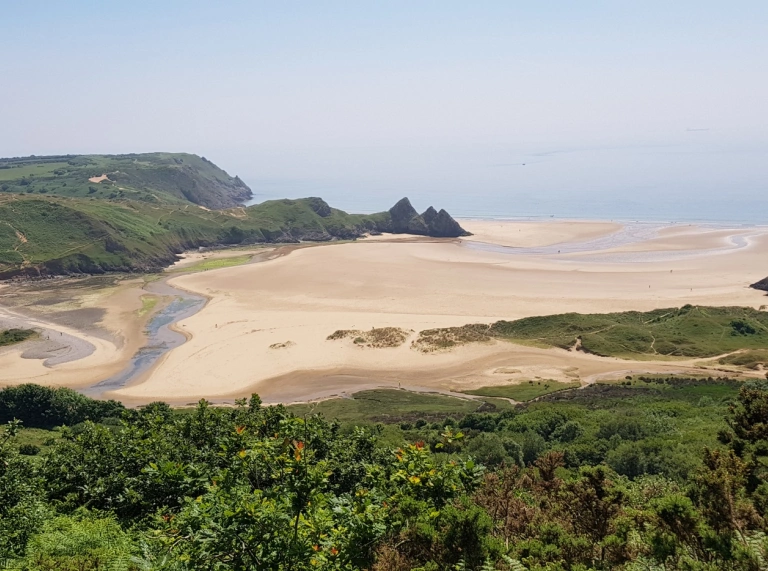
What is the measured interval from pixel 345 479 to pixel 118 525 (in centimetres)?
666

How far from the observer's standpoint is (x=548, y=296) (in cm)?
7819

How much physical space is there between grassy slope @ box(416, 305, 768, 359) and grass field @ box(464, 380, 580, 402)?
9611mm

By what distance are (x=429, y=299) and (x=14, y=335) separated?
181 feet

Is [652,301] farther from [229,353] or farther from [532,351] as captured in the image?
[229,353]

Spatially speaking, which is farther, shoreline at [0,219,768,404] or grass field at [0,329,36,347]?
grass field at [0,329,36,347]

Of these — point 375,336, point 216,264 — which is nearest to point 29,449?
point 375,336

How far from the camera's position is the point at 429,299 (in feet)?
257

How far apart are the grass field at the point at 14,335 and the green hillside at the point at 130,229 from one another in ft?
130

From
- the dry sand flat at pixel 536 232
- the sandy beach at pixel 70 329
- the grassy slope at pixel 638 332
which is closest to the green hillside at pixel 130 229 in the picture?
the sandy beach at pixel 70 329

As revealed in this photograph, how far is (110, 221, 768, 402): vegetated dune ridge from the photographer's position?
5338 centimetres

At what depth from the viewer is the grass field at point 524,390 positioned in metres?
47.8

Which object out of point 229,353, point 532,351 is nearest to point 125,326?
point 229,353

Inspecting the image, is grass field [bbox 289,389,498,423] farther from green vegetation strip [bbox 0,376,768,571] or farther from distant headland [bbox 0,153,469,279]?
distant headland [bbox 0,153,469,279]

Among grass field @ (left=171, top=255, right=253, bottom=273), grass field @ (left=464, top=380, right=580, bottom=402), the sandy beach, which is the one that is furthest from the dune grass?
grass field @ (left=171, top=255, right=253, bottom=273)
